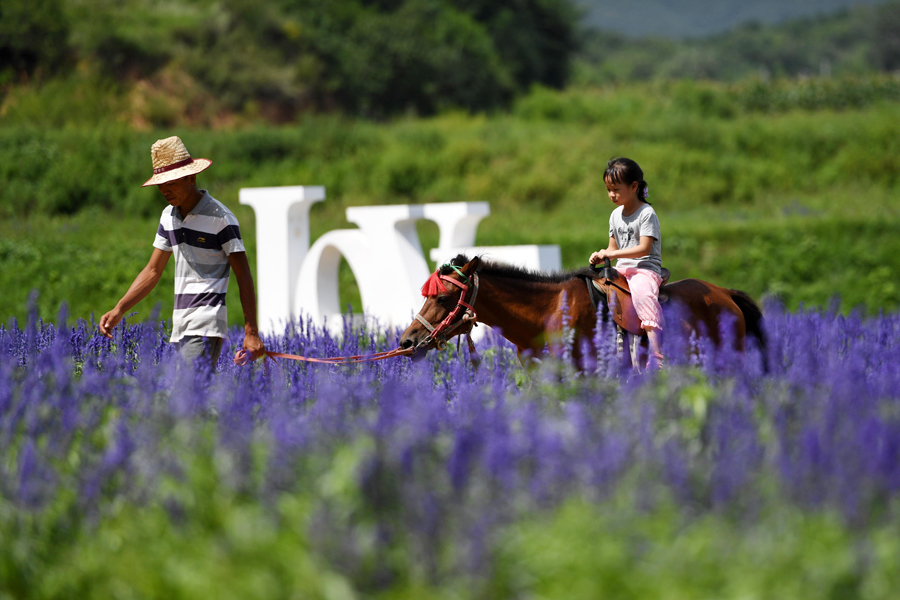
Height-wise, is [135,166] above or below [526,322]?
above

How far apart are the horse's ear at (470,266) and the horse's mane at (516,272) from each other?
0.16 ft

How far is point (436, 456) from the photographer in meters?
2.60

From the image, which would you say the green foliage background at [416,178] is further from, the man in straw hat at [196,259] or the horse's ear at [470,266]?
the horse's ear at [470,266]

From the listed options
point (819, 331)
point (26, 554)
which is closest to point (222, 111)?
point (819, 331)

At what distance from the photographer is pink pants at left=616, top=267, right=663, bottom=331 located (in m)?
4.41

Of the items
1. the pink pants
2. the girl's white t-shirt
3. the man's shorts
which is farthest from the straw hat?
the pink pants

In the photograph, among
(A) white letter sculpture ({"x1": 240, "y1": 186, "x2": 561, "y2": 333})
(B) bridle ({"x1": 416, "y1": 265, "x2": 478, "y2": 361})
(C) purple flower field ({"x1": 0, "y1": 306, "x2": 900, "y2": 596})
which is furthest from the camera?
(A) white letter sculpture ({"x1": 240, "y1": 186, "x2": 561, "y2": 333})

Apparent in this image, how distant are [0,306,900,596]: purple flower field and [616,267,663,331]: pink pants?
97 cm

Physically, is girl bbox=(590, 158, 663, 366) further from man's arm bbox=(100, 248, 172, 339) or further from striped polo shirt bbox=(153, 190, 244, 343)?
man's arm bbox=(100, 248, 172, 339)

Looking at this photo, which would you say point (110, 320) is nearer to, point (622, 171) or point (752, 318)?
point (622, 171)

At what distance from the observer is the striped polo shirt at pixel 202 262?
405cm

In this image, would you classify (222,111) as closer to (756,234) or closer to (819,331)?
(756,234)

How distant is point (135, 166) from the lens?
16875 mm

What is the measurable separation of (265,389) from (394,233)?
5043mm
